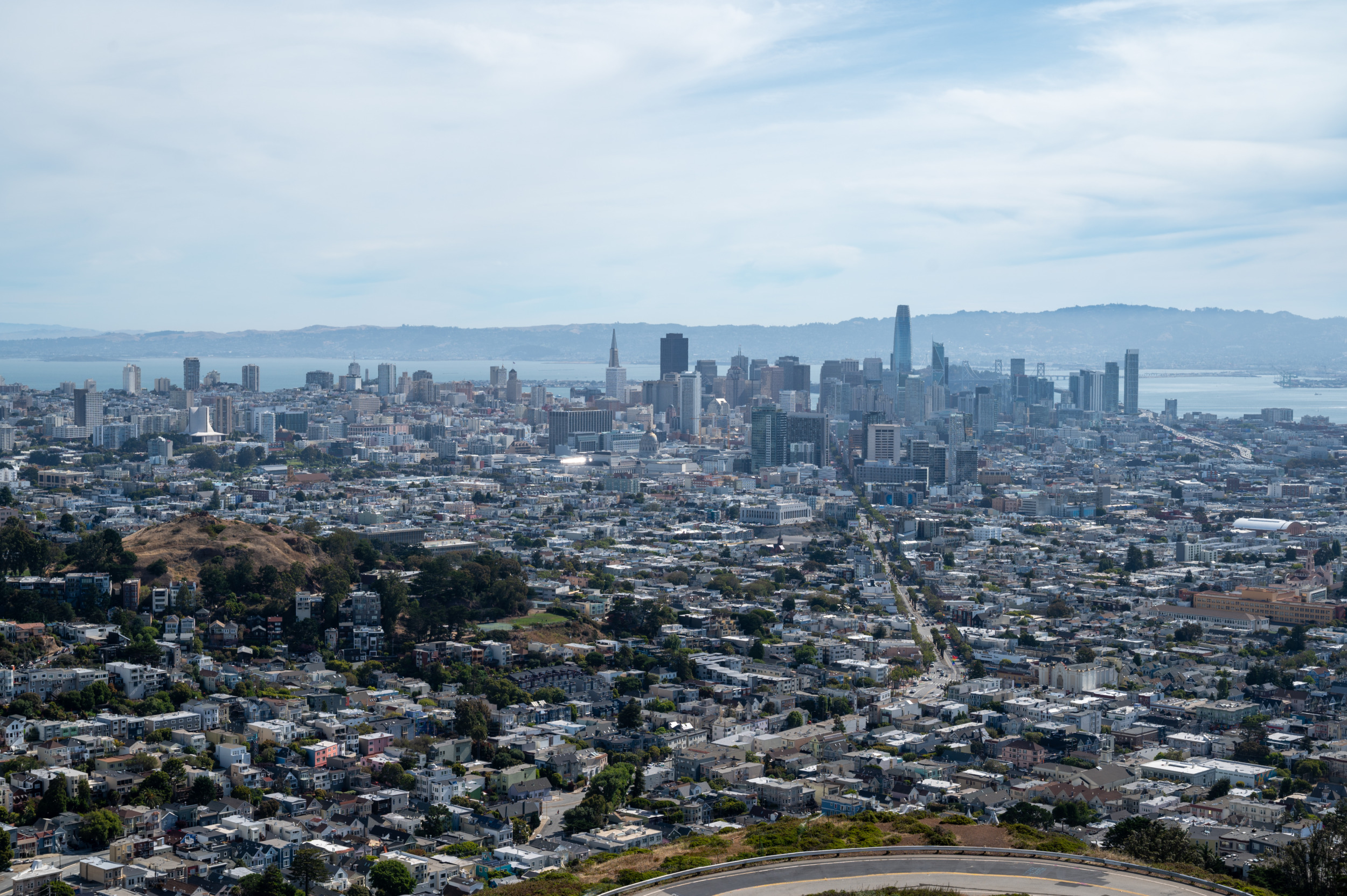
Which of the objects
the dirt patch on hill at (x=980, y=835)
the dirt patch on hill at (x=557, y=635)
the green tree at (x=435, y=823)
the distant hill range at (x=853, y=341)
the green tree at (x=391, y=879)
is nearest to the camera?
the dirt patch on hill at (x=980, y=835)

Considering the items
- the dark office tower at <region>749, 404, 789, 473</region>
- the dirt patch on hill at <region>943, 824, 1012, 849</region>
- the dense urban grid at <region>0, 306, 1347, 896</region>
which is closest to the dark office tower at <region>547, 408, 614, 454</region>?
the dark office tower at <region>749, 404, 789, 473</region>

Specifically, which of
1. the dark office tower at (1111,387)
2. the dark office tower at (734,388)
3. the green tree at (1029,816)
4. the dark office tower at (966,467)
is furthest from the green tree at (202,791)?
the dark office tower at (1111,387)

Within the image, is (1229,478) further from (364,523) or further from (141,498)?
(141,498)

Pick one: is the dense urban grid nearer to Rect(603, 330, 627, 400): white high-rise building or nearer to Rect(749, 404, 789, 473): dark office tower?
Rect(749, 404, 789, 473): dark office tower

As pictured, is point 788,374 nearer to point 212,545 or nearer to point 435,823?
point 212,545

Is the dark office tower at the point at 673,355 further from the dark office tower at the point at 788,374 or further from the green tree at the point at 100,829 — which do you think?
the green tree at the point at 100,829

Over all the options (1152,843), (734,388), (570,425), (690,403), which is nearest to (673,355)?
(734,388)
